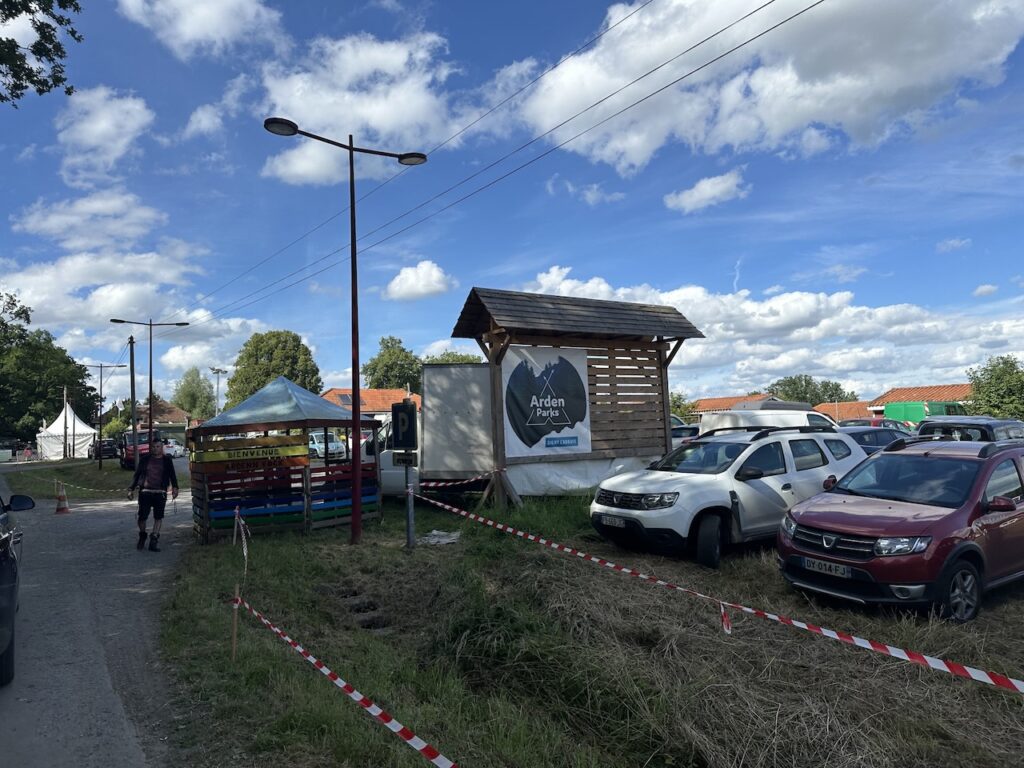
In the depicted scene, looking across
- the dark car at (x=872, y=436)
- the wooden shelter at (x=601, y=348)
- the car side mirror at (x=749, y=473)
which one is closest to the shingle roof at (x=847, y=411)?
the dark car at (x=872, y=436)

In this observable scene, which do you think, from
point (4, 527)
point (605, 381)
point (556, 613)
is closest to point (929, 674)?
point (556, 613)

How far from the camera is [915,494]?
22.3ft

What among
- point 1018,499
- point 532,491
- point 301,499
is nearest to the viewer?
point 1018,499

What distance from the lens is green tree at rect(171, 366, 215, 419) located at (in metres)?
99.8

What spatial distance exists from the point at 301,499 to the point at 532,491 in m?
4.18

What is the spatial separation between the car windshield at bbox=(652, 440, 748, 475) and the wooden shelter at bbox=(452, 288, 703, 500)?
3449mm

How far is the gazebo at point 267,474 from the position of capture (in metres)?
11.2

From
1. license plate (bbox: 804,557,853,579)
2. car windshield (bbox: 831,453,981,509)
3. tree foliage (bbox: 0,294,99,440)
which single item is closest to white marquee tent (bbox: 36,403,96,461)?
tree foliage (bbox: 0,294,99,440)

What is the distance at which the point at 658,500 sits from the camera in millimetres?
8414

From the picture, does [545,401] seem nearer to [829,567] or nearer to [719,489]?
[719,489]

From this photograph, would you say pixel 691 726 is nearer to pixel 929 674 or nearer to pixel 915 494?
pixel 929 674

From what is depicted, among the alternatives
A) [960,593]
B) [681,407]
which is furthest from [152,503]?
[681,407]

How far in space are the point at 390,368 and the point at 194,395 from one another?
3364 cm

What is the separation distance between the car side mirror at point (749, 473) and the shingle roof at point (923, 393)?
63.0 meters
